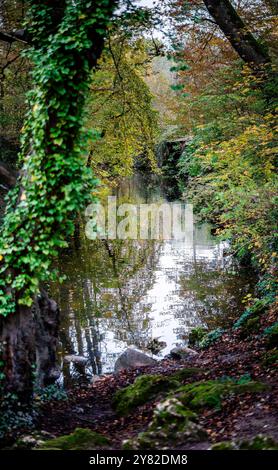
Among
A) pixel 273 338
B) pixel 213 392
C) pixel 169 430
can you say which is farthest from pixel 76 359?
pixel 169 430

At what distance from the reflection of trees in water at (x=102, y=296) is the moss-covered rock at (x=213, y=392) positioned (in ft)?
14.6

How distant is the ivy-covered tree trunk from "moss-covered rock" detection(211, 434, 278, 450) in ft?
11.1

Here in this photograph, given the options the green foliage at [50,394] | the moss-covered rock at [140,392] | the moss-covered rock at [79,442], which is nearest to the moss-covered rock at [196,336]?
the moss-covered rock at [140,392]

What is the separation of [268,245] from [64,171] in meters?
6.93

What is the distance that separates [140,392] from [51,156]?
4.56 metres

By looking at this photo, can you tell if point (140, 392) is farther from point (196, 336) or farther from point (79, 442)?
point (196, 336)

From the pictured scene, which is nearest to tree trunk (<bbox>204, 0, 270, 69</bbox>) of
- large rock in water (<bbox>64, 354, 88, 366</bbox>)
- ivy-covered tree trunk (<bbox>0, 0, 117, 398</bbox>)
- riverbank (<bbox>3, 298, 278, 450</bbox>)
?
ivy-covered tree trunk (<bbox>0, 0, 117, 398</bbox>)

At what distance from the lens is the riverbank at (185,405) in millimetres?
5594

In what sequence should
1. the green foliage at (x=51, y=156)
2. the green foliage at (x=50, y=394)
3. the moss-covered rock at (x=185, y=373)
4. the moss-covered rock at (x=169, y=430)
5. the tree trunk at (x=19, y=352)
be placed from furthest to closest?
the moss-covered rock at (x=185, y=373), the green foliage at (x=50, y=394), the tree trunk at (x=19, y=352), the green foliage at (x=51, y=156), the moss-covered rock at (x=169, y=430)

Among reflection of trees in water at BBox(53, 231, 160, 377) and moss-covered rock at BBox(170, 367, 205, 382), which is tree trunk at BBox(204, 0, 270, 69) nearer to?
moss-covered rock at BBox(170, 367, 205, 382)

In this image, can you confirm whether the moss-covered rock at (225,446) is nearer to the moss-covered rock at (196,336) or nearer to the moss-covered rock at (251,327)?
the moss-covered rock at (251,327)

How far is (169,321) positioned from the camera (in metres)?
13.9

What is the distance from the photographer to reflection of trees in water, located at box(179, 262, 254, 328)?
45.5 feet
